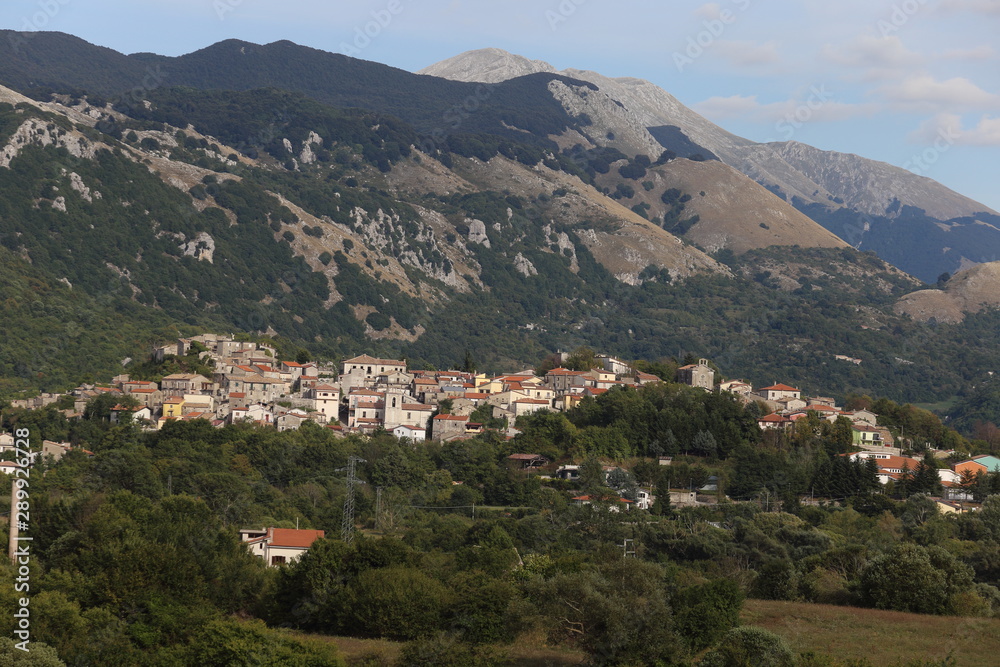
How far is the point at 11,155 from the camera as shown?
17112 centimetres

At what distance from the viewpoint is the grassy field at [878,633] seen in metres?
40.0

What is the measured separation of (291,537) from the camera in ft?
189

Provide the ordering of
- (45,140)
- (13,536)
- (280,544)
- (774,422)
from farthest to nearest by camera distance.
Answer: (45,140) → (774,422) → (280,544) → (13,536)

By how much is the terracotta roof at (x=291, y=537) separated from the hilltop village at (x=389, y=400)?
82.3 feet

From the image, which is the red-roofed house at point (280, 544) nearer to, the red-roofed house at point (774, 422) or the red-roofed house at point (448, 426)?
the red-roofed house at point (448, 426)

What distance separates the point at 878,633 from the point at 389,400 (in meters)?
53.5

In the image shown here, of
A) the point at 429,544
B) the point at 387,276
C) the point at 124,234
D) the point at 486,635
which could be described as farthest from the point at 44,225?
the point at 486,635

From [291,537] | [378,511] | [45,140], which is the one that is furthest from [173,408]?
[45,140]

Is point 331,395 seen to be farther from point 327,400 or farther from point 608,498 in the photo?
point 608,498

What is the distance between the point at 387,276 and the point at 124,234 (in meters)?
39.9

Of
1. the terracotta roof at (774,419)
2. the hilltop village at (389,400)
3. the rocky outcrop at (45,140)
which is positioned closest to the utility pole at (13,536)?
the hilltop village at (389,400)

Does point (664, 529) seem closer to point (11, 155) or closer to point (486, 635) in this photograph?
point (486, 635)

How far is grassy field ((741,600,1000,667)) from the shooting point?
131ft

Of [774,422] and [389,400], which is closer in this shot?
[774,422]
